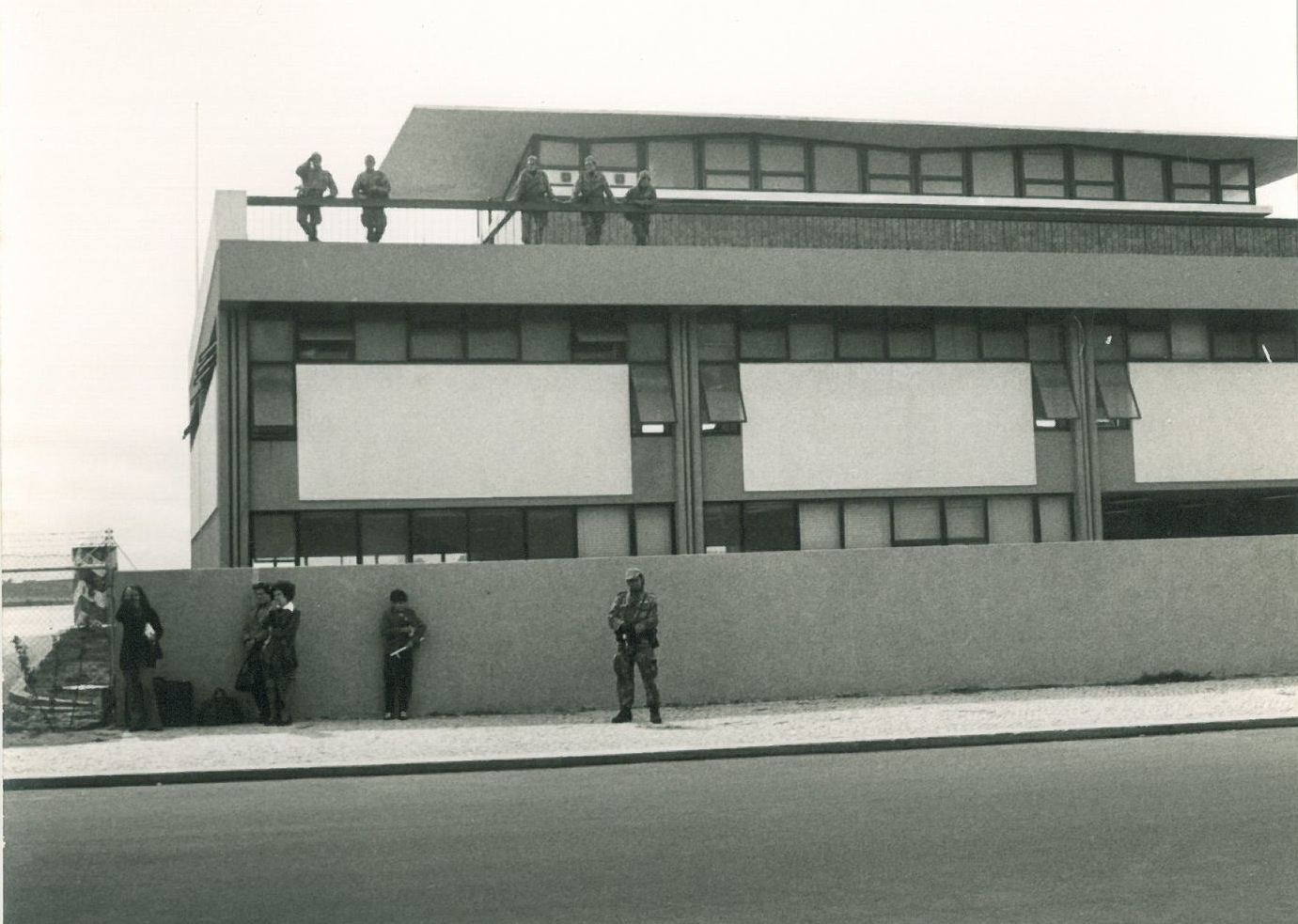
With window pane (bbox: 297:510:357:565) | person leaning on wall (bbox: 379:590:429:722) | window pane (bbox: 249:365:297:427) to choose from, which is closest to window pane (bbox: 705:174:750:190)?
window pane (bbox: 249:365:297:427)

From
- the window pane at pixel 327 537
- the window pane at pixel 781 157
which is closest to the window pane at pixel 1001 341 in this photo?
the window pane at pixel 781 157

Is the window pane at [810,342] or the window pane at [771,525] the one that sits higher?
the window pane at [810,342]

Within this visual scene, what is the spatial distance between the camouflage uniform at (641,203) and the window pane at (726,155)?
3934 mm

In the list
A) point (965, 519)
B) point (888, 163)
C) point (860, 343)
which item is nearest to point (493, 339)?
point (860, 343)

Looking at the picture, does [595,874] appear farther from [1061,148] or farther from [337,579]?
[1061,148]

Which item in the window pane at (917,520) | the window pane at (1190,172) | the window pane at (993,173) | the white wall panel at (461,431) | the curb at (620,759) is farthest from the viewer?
the window pane at (1190,172)

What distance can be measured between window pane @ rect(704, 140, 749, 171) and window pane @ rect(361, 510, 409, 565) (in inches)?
347

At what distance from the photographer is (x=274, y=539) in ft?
69.6

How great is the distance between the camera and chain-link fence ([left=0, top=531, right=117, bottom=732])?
16.5 meters

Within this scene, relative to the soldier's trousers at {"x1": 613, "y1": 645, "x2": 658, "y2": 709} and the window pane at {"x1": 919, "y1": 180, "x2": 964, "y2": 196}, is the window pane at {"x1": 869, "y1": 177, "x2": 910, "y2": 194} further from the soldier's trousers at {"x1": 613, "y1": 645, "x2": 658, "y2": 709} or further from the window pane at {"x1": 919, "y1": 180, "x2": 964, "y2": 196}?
the soldier's trousers at {"x1": 613, "y1": 645, "x2": 658, "y2": 709}

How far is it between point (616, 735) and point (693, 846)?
21.8 ft

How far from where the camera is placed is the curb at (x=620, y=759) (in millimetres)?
13227

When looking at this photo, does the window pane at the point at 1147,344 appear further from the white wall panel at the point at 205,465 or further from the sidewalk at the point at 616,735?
the white wall panel at the point at 205,465

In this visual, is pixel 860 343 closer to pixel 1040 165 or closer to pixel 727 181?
pixel 727 181
